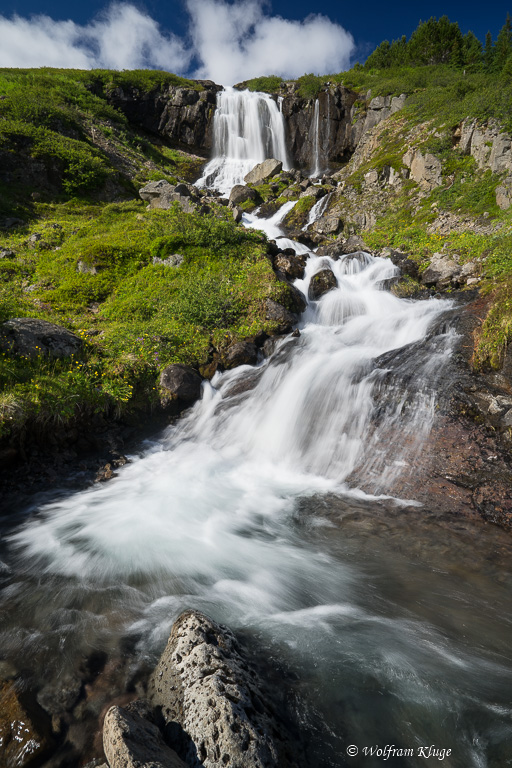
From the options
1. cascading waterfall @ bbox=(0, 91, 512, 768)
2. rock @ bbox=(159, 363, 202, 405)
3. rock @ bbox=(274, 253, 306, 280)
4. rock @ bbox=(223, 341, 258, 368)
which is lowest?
cascading waterfall @ bbox=(0, 91, 512, 768)

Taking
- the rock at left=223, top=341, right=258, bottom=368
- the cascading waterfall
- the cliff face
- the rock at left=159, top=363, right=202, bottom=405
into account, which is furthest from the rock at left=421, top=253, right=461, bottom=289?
the cliff face

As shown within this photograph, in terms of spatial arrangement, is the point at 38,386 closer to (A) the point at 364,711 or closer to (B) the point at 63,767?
(B) the point at 63,767

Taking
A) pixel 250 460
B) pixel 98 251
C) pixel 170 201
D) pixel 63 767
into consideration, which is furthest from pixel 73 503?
pixel 170 201

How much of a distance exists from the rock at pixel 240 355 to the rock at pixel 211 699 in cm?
760

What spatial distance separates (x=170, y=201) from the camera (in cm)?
2041

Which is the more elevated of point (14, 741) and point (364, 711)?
point (14, 741)

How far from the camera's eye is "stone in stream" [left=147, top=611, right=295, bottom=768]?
8.05 feet

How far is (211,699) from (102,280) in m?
14.0

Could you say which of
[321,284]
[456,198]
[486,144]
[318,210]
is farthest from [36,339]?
[486,144]

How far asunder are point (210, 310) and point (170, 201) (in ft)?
40.4

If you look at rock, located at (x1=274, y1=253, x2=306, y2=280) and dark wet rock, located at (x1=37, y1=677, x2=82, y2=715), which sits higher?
rock, located at (x1=274, y1=253, x2=306, y2=280)

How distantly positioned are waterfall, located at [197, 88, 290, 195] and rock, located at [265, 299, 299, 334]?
31.0 meters

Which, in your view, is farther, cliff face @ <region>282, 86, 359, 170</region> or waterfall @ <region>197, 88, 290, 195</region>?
waterfall @ <region>197, 88, 290, 195</region>

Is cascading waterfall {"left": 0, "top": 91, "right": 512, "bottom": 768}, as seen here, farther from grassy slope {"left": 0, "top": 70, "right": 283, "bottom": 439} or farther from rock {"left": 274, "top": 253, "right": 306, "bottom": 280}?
rock {"left": 274, "top": 253, "right": 306, "bottom": 280}
